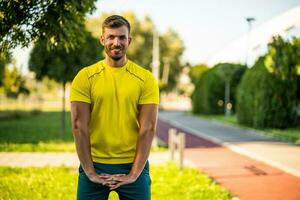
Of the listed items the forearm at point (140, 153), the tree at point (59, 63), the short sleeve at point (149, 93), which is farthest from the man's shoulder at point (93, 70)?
the tree at point (59, 63)

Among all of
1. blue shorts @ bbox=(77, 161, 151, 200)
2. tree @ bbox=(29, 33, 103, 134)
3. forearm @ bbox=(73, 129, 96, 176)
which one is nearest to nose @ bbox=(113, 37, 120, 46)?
forearm @ bbox=(73, 129, 96, 176)

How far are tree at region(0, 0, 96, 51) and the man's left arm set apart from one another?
11.8ft

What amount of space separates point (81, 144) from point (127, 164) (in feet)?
1.13

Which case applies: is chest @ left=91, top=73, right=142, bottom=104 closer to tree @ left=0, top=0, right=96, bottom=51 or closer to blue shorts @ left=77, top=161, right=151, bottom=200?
blue shorts @ left=77, top=161, right=151, bottom=200

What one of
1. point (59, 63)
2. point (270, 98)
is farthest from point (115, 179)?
point (270, 98)

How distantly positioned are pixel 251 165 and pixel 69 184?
15.8 ft

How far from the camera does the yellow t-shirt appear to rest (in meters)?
3.04

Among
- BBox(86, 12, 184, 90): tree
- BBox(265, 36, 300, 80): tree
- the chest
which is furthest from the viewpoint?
BBox(86, 12, 184, 90): tree

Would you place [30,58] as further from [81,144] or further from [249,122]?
[81,144]

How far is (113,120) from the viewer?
305 cm

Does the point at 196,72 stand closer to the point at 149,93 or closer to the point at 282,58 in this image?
the point at 282,58

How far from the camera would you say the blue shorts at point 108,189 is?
3078 millimetres

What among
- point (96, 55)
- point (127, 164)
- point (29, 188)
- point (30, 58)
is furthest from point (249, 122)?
point (127, 164)

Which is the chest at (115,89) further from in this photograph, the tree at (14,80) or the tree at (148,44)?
the tree at (148,44)
